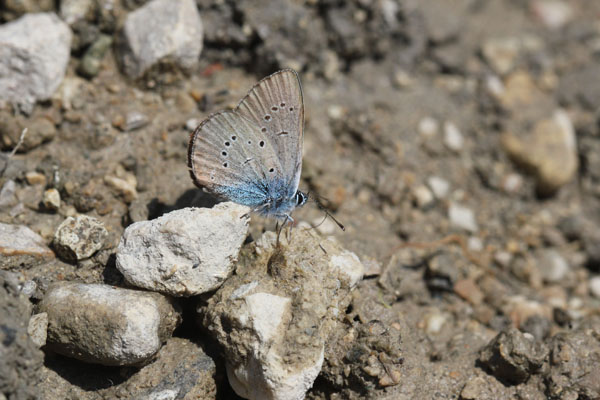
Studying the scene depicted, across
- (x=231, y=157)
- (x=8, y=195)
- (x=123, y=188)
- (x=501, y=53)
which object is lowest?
(x=501, y=53)

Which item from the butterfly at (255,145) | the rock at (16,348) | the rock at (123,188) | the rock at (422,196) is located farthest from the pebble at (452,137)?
the rock at (16,348)

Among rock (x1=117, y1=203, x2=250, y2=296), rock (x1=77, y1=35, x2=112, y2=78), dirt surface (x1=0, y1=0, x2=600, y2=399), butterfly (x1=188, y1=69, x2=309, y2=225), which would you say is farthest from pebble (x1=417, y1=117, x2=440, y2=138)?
rock (x1=77, y1=35, x2=112, y2=78)

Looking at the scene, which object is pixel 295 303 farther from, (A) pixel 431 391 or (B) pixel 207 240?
(A) pixel 431 391

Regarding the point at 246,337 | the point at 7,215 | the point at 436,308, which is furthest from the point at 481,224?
the point at 7,215

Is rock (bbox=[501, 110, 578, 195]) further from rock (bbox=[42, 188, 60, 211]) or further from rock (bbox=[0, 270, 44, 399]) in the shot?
rock (bbox=[0, 270, 44, 399])

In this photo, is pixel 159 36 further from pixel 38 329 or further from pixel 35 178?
pixel 38 329

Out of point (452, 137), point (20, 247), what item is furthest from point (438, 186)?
point (20, 247)
